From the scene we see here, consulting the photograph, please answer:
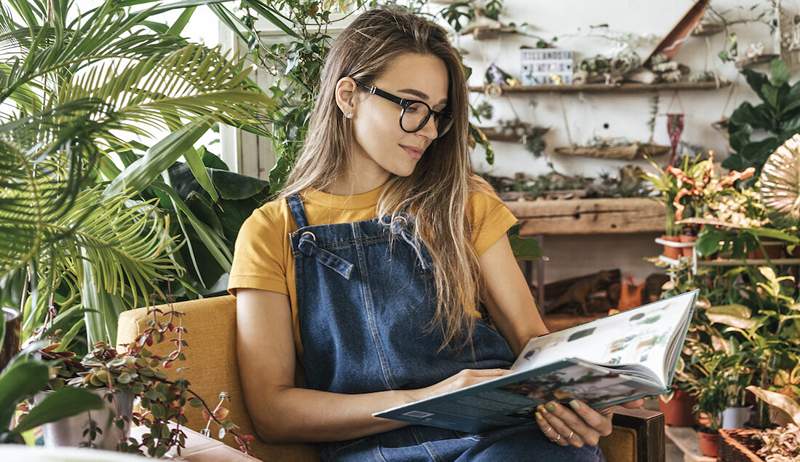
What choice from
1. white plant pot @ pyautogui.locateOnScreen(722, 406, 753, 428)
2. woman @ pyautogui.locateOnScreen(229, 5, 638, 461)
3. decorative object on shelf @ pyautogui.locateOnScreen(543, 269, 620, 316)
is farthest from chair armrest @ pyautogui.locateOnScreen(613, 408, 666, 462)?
decorative object on shelf @ pyautogui.locateOnScreen(543, 269, 620, 316)

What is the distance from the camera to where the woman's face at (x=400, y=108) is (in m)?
1.59

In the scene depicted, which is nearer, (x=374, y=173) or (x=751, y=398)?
(x=374, y=173)

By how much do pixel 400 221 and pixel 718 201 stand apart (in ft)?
6.35

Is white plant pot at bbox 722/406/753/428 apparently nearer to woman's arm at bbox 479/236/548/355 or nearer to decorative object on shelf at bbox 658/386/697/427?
decorative object on shelf at bbox 658/386/697/427

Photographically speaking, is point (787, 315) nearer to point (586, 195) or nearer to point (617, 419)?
Result: point (617, 419)

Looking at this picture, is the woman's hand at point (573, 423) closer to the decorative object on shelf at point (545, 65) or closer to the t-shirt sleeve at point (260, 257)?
the t-shirt sleeve at point (260, 257)

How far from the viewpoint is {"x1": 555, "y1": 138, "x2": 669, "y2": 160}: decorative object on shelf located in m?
5.39

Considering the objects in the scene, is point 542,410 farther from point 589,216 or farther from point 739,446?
point 589,216

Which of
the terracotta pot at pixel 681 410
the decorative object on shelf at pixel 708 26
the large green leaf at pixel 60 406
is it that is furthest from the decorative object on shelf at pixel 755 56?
the large green leaf at pixel 60 406

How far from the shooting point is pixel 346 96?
1.65m

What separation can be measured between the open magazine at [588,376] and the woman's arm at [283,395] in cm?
14

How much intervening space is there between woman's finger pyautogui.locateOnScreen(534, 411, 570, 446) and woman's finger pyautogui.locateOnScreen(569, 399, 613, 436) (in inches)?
1.9

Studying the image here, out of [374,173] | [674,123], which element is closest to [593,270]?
[674,123]

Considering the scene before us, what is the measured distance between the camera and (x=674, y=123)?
5426mm
